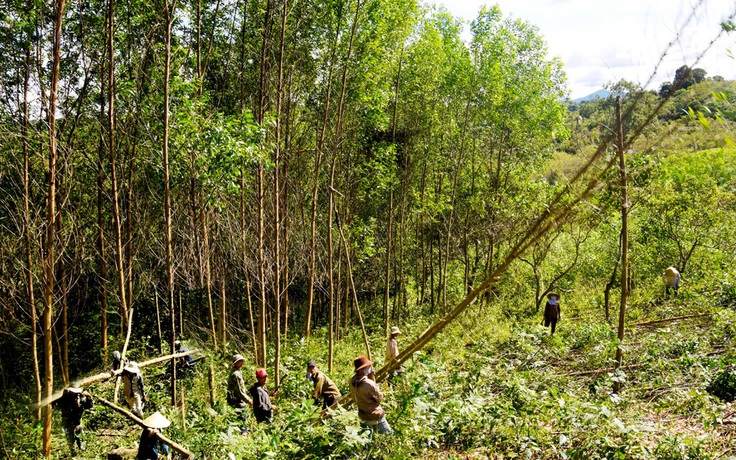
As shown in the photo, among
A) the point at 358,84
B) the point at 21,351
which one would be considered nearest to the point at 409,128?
the point at 358,84

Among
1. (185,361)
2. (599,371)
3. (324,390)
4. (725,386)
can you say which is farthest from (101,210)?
(725,386)

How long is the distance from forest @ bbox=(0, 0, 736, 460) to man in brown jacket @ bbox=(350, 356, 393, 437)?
0.18 m

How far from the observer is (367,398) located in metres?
5.32

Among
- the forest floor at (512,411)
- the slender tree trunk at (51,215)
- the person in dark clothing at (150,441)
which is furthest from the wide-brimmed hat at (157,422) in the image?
the slender tree trunk at (51,215)

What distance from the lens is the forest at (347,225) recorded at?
5.20m

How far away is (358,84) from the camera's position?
11.7 metres

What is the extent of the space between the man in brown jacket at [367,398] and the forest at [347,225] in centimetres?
18

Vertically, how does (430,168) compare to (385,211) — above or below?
above

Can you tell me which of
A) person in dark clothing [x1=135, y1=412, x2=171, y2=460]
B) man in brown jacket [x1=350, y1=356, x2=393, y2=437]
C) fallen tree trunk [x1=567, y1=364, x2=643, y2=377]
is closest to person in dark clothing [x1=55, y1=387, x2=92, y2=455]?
person in dark clothing [x1=135, y1=412, x2=171, y2=460]

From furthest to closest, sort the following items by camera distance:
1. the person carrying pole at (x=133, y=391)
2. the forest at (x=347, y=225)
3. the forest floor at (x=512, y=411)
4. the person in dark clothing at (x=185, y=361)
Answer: the person in dark clothing at (x=185, y=361) < the person carrying pole at (x=133, y=391) < the forest at (x=347, y=225) < the forest floor at (x=512, y=411)

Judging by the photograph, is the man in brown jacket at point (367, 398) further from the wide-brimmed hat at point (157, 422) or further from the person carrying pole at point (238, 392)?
the person carrying pole at point (238, 392)

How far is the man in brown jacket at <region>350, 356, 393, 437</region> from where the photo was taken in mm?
5273

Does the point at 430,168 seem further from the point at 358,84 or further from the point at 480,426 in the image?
the point at 480,426

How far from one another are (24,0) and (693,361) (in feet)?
38.8
